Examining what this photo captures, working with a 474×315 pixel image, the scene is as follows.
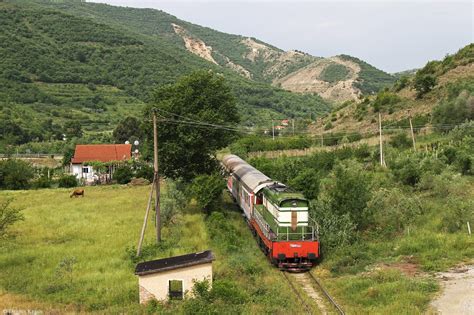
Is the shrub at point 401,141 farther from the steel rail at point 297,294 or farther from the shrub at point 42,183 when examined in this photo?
the shrub at point 42,183

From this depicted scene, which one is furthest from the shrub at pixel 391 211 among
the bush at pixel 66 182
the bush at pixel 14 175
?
the bush at pixel 14 175

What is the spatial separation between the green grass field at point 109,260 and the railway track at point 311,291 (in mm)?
450

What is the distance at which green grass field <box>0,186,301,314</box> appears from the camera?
18.1 meters

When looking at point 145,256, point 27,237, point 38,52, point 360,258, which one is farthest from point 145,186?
point 38,52

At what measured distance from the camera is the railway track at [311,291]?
17.2 m

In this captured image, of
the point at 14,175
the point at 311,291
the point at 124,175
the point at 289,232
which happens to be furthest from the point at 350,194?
the point at 14,175

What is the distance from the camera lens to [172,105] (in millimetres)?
40031

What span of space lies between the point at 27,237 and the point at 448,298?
24.8m

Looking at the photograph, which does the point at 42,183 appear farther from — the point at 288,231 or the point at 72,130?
the point at 288,231

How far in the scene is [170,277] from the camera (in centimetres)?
1850

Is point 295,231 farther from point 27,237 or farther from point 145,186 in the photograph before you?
point 145,186

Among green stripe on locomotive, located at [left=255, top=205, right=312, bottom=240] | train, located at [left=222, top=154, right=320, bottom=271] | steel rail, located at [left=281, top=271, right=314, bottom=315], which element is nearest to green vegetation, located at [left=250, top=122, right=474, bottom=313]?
train, located at [left=222, top=154, right=320, bottom=271]

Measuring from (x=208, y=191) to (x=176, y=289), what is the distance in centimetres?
1639

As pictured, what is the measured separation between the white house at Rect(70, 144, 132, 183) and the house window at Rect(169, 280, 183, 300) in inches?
2223
